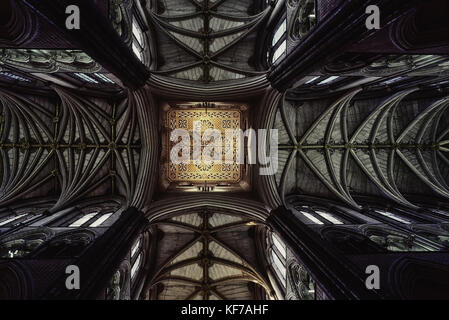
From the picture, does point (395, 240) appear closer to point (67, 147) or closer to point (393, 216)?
point (393, 216)

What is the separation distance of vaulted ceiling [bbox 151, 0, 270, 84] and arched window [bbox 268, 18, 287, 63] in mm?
974

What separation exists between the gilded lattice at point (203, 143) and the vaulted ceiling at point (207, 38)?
6.24ft

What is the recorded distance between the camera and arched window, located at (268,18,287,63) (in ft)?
33.5

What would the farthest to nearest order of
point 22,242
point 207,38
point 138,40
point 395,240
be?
point 207,38 → point 138,40 → point 395,240 → point 22,242

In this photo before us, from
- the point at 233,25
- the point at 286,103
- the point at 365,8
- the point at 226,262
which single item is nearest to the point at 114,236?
the point at 226,262

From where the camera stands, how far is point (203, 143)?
1127 centimetres

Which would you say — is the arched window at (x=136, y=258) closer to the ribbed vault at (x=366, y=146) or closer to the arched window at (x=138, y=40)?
the ribbed vault at (x=366, y=146)

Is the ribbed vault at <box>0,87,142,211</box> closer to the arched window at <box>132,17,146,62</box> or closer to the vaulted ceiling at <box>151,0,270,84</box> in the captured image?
the arched window at <box>132,17,146,62</box>

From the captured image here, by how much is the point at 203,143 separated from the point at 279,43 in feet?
18.4

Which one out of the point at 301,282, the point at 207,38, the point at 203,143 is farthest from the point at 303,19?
the point at 301,282

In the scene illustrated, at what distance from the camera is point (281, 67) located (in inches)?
311

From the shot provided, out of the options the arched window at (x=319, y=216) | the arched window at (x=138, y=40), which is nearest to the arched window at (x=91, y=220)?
the arched window at (x=138, y=40)

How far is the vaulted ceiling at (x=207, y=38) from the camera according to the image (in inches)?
454

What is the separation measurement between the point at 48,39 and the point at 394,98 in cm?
1253
